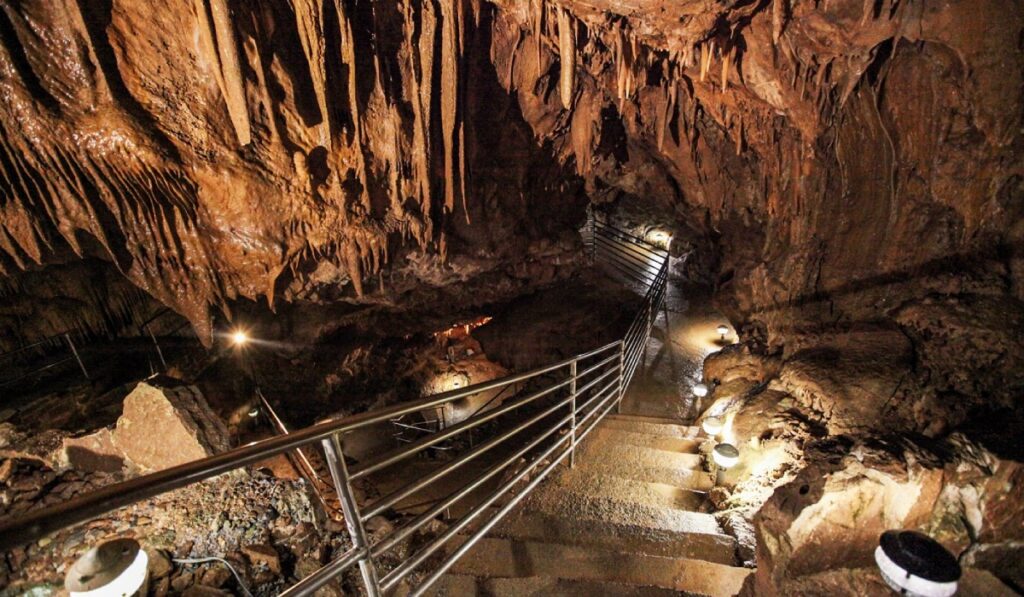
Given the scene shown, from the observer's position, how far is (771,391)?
4.80 m

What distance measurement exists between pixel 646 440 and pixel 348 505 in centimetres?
351

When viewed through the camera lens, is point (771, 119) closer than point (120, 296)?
Yes

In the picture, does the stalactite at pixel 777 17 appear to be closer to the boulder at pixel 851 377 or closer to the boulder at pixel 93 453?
the boulder at pixel 851 377

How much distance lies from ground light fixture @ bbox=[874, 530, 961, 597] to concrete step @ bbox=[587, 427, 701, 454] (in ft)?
7.58

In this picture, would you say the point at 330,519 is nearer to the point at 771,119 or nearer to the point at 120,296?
the point at 771,119

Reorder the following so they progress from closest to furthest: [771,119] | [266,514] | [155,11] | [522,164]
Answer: [266,514], [155,11], [771,119], [522,164]

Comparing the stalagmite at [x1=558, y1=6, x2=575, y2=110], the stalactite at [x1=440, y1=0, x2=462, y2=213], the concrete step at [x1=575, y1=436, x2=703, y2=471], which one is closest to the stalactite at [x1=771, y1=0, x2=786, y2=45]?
the stalagmite at [x1=558, y1=6, x2=575, y2=110]

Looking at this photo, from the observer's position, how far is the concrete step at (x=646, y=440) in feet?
13.4

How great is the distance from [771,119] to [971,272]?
301 centimetres

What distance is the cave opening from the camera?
2.41 m

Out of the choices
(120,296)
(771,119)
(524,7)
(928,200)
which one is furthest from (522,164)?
(120,296)

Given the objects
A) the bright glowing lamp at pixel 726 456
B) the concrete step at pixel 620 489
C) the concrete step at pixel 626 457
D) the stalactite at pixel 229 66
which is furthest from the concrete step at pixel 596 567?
the stalactite at pixel 229 66

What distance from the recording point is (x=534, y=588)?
239cm

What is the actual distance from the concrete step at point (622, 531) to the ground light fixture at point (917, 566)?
1045mm
